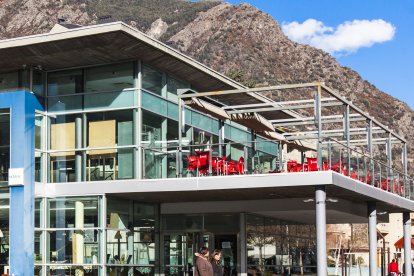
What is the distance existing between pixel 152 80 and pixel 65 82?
2707 mm

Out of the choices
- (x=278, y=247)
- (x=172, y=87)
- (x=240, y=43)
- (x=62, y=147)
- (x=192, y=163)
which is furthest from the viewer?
(x=240, y=43)

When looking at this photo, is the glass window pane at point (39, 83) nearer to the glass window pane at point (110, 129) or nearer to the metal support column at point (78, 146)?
the metal support column at point (78, 146)

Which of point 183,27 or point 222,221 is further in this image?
point 183,27

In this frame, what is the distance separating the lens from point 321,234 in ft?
70.2

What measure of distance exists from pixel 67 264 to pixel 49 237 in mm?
998

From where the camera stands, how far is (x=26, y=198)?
78.0 ft

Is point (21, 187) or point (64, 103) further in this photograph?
point (64, 103)

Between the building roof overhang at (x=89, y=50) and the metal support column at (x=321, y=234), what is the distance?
20.7ft

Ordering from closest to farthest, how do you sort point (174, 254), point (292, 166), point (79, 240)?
point (292, 166) → point (79, 240) → point (174, 254)

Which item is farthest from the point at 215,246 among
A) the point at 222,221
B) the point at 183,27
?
the point at 183,27

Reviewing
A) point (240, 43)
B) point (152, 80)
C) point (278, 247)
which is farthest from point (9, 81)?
point (240, 43)

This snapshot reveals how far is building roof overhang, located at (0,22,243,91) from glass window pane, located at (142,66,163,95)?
0.76 ft

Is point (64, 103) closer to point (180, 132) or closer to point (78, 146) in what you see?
point (78, 146)

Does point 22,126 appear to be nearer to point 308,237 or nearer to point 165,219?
point 165,219
